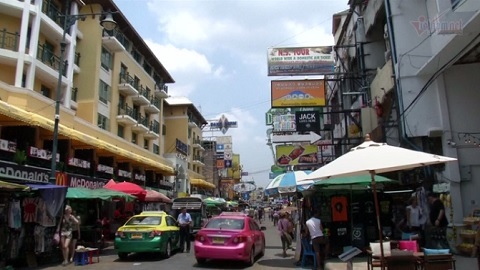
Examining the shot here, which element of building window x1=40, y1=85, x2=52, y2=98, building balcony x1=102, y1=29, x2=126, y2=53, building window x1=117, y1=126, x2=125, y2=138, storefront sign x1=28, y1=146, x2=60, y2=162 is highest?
building balcony x1=102, y1=29, x2=126, y2=53

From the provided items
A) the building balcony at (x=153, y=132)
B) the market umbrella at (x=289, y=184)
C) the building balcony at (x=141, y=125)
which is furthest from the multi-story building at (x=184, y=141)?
the market umbrella at (x=289, y=184)

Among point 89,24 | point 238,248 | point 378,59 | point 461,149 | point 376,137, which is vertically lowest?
point 238,248

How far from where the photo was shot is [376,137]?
733 inches

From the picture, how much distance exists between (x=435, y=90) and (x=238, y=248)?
9271mm

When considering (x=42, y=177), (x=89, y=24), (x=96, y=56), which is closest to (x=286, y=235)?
(x=42, y=177)

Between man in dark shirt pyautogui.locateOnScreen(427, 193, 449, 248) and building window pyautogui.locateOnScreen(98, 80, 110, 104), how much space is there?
28.0 meters

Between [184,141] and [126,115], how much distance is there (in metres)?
25.1

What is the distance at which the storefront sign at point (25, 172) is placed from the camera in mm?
17366

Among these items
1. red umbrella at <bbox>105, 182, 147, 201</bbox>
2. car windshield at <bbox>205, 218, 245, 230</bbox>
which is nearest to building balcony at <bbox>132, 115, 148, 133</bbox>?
red umbrella at <bbox>105, 182, 147, 201</bbox>

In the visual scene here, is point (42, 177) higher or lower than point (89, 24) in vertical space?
lower

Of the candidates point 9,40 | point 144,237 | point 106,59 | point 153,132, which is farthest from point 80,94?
point 144,237

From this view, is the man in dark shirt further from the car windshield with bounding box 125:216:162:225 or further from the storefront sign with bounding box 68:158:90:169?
the storefront sign with bounding box 68:158:90:169

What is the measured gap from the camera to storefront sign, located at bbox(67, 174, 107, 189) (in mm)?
23766

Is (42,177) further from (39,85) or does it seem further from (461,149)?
(461,149)
